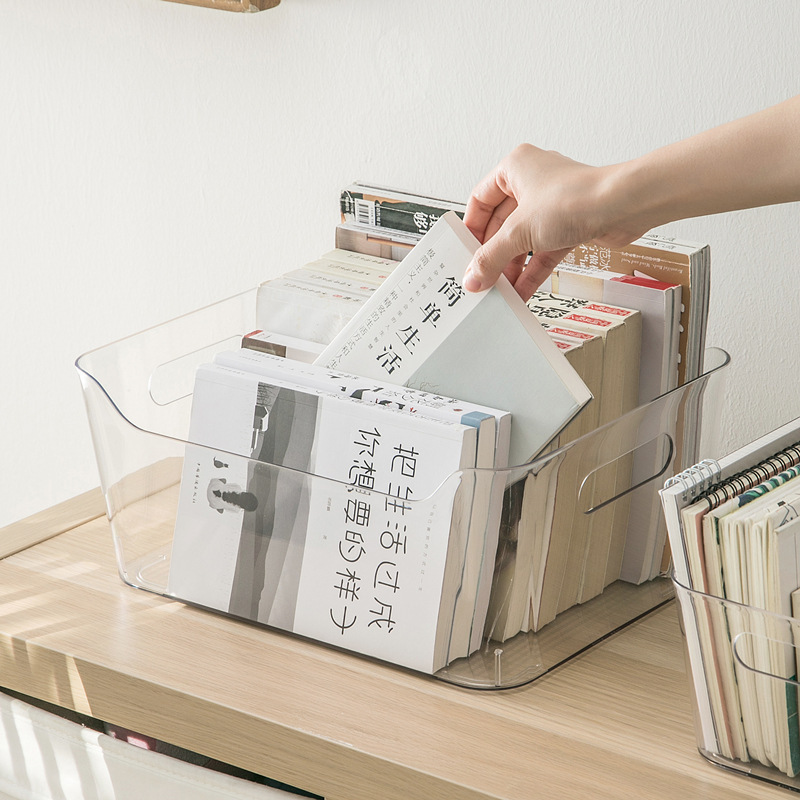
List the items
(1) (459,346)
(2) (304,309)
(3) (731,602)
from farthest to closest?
(2) (304,309), (1) (459,346), (3) (731,602)

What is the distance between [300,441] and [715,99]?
0.47 m

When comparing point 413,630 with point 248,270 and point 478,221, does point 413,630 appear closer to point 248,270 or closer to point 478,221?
point 478,221

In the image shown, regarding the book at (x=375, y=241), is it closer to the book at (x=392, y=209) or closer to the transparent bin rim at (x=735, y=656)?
the book at (x=392, y=209)

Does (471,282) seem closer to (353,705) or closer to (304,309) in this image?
(304,309)

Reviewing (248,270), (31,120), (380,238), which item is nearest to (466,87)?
(380,238)

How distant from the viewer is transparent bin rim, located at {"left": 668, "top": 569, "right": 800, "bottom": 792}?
59 centimetres

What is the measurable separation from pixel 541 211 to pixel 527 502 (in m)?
0.19

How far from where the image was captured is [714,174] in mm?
616

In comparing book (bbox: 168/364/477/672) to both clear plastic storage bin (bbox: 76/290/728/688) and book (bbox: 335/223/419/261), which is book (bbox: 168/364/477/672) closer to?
clear plastic storage bin (bbox: 76/290/728/688)

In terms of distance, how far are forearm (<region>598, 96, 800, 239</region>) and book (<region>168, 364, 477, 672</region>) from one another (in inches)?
6.9

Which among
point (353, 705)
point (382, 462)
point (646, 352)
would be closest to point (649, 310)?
point (646, 352)

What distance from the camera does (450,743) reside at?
644 millimetres

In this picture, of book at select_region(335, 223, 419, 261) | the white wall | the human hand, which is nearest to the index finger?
the human hand

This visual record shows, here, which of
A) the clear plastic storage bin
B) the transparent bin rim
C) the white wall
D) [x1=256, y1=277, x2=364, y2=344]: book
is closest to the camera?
the transparent bin rim
